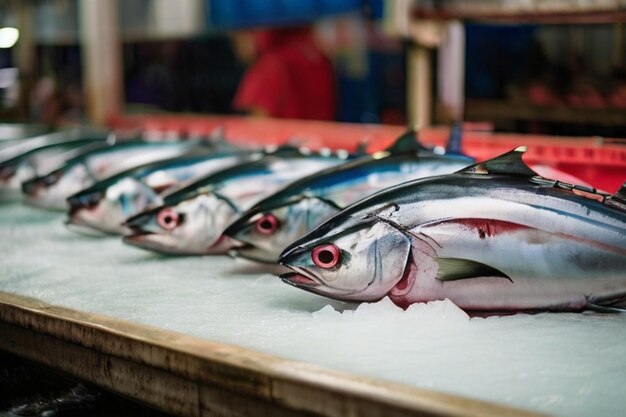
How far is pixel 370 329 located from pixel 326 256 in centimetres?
21

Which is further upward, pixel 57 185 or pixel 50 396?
pixel 57 185

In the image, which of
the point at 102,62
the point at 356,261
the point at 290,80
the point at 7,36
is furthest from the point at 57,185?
the point at 7,36

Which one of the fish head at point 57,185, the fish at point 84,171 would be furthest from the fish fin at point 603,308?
the fish head at point 57,185

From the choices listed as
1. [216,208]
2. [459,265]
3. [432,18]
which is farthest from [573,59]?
[459,265]

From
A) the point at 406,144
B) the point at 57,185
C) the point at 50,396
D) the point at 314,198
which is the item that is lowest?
the point at 50,396

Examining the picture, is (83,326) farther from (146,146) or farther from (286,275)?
(146,146)

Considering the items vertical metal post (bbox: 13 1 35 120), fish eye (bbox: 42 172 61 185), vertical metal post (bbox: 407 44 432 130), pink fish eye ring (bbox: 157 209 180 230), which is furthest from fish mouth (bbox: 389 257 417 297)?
vertical metal post (bbox: 13 1 35 120)

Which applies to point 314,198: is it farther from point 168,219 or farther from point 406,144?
point 168,219

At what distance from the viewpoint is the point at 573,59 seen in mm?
5785

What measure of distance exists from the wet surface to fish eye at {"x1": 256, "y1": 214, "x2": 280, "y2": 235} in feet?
2.04

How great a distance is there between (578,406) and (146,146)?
8.42 feet

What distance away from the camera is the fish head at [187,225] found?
266 centimetres

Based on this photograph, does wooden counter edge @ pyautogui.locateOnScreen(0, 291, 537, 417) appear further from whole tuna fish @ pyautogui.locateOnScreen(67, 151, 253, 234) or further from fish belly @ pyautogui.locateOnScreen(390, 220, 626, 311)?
whole tuna fish @ pyautogui.locateOnScreen(67, 151, 253, 234)

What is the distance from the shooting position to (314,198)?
243 cm
